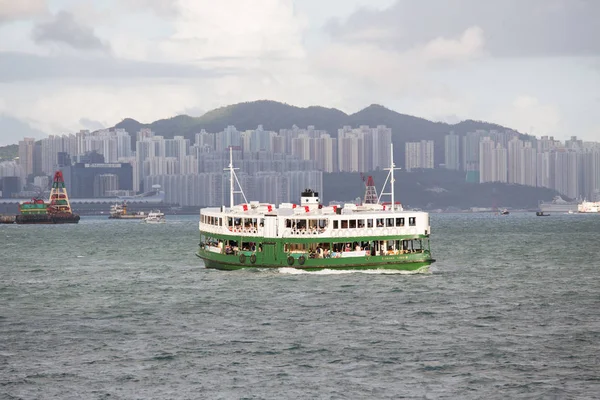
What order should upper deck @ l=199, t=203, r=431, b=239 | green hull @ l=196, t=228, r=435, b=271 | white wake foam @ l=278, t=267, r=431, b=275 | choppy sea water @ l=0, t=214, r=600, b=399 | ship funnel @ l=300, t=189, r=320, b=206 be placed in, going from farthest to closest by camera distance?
ship funnel @ l=300, t=189, r=320, b=206 < white wake foam @ l=278, t=267, r=431, b=275 < green hull @ l=196, t=228, r=435, b=271 < upper deck @ l=199, t=203, r=431, b=239 < choppy sea water @ l=0, t=214, r=600, b=399

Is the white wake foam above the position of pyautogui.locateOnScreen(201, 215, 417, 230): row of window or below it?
below

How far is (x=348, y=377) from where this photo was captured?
3694 cm

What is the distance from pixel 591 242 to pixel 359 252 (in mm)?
63824

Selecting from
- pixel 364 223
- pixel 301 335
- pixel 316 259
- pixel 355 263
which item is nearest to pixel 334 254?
pixel 316 259

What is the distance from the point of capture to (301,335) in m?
44.7

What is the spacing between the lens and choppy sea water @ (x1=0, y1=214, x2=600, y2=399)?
35.9m

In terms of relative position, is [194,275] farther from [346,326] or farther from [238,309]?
[346,326]

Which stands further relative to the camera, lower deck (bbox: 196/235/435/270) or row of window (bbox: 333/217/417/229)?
lower deck (bbox: 196/235/435/270)

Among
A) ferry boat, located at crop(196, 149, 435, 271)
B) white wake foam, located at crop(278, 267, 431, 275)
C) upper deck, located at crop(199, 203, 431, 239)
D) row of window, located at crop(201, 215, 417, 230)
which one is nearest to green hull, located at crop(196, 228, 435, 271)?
ferry boat, located at crop(196, 149, 435, 271)

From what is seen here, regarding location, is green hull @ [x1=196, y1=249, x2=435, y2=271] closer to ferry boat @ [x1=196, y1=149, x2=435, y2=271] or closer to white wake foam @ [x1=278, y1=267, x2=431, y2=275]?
ferry boat @ [x1=196, y1=149, x2=435, y2=271]

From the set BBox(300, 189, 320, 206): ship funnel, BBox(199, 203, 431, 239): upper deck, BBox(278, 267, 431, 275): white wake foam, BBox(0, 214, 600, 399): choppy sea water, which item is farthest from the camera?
BBox(300, 189, 320, 206): ship funnel

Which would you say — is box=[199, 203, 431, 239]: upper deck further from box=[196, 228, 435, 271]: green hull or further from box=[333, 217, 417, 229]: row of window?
box=[196, 228, 435, 271]: green hull

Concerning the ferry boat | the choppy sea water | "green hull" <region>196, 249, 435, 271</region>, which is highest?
the ferry boat

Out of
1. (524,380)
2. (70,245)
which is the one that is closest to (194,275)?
(524,380)
